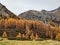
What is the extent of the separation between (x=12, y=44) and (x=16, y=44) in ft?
2.98

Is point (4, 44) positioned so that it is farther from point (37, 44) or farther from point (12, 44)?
point (37, 44)

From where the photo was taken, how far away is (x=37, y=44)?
141 feet

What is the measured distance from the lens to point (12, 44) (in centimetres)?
4156

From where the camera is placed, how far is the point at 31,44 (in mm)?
42562

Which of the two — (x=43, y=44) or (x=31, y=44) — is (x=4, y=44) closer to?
(x=31, y=44)

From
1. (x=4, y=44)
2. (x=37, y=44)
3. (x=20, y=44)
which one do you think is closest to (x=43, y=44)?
(x=37, y=44)

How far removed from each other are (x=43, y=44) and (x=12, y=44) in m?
6.77

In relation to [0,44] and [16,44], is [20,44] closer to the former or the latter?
[16,44]

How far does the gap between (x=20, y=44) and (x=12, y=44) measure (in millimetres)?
1773

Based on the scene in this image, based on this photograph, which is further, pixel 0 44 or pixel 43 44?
pixel 43 44

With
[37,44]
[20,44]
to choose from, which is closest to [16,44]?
[20,44]

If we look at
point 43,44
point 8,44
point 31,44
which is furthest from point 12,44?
point 43,44

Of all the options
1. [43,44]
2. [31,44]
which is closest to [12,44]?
[31,44]

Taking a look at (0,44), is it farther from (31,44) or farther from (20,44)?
(31,44)
